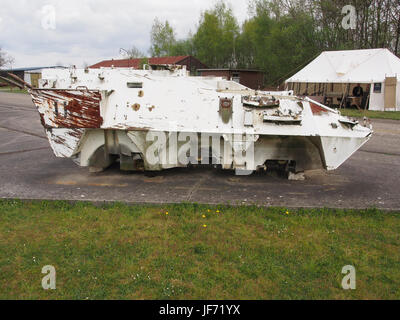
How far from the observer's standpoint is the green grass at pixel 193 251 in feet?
11.9

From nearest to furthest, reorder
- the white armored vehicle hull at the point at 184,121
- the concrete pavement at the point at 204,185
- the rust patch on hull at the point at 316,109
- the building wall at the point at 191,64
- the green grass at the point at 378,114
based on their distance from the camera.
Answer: the concrete pavement at the point at 204,185, the white armored vehicle hull at the point at 184,121, the rust patch on hull at the point at 316,109, the green grass at the point at 378,114, the building wall at the point at 191,64

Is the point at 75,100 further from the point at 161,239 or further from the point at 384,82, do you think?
the point at 384,82

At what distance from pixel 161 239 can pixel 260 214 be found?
1.54 metres

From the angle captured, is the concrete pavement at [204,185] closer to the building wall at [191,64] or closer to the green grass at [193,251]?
the green grass at [193,251]

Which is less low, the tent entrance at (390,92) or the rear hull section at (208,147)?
the tent entrance at (390,92)

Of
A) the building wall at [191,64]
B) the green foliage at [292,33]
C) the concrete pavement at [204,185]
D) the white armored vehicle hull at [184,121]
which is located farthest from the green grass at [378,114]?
the building wall at [191,64]

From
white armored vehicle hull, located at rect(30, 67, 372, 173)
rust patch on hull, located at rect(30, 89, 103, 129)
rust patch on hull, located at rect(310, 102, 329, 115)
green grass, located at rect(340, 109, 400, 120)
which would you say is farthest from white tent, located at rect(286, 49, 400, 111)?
rust patch on hull, located at rect(30, 89, 103, 129)

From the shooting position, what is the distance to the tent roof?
19.9 meters

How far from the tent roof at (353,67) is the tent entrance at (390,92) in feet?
0.88

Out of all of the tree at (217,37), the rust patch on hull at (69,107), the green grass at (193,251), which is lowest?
the green grass at (193,251)

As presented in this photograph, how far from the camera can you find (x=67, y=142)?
263 inches

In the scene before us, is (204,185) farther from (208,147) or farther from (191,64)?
(191,64)

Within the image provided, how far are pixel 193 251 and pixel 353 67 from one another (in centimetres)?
1955

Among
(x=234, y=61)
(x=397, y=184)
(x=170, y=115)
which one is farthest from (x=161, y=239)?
(x=234, y=61)
